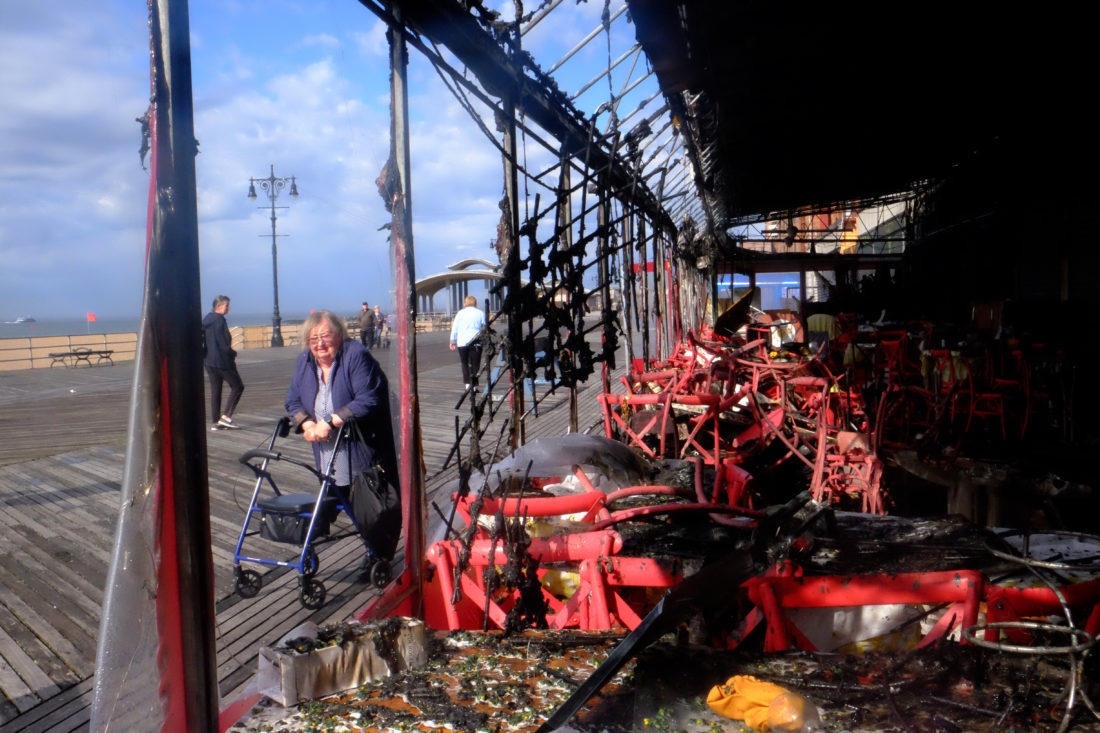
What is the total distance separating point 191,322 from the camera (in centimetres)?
216

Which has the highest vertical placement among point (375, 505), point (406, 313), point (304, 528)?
point (406, 313)

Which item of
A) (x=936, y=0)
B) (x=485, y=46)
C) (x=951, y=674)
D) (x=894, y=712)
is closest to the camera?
(x=894, y=712)

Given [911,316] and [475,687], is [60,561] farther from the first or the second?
[911,316]

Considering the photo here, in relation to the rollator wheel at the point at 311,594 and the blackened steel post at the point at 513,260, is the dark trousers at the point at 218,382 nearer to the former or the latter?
the blackened steel post at the point at 513,260

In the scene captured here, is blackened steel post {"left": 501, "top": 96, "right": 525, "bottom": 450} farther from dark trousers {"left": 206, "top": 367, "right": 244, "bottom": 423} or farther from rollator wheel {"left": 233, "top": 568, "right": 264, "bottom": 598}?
dark trousers {"left": 206, "top": 367, "right": 244, "bottom": 423}

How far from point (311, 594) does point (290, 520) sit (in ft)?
1.65

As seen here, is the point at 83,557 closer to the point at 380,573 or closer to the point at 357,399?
the point at 380,573

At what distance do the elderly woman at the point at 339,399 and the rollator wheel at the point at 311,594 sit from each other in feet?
1.41

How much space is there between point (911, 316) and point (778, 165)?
8036 mm

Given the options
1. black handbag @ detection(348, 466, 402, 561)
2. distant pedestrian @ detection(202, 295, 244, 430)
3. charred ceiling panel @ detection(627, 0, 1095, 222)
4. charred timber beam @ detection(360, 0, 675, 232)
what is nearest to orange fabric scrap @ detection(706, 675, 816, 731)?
black handbag @ detection(348, 466, 402, 561)

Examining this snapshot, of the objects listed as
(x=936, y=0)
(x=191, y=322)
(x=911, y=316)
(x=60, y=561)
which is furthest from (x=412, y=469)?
(x=911, y=316)

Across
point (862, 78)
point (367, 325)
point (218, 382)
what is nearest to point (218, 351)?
point (218, 382)

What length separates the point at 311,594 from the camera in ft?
14.7

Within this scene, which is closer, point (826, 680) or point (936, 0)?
point (826, 680)
